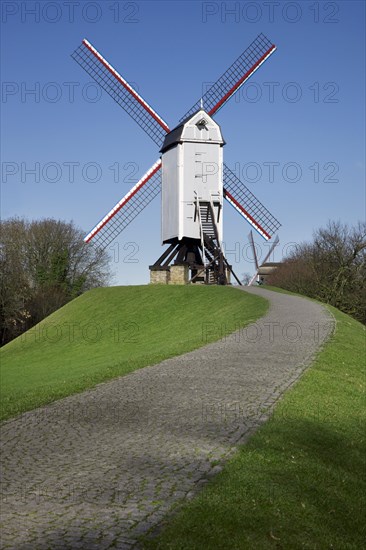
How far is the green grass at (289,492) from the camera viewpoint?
6941 mm

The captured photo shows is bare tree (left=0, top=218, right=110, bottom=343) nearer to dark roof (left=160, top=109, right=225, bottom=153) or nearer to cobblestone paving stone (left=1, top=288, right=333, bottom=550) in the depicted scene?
dark roof (left=160, top=109, right=225, bottom=153)

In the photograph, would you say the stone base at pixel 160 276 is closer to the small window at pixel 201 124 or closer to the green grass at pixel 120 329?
the green grass at pixel 120 329

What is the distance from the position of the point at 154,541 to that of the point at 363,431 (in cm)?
714

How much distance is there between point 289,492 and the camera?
327 inches

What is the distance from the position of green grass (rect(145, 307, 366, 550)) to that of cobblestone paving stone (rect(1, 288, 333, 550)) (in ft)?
0.99

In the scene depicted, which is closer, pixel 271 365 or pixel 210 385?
pixel 210 385

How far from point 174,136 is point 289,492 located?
3646cm

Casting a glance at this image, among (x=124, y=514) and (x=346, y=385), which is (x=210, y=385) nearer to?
(x=346, y=385)

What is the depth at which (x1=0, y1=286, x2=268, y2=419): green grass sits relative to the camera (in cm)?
2764

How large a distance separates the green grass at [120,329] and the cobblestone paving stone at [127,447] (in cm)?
514

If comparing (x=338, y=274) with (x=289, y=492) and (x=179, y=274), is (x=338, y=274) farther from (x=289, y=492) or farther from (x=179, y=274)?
(x=289, y=492)

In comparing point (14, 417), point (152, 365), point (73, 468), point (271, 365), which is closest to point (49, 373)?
point (152, 365)

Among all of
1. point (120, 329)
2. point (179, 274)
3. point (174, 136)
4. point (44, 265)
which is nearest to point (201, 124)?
point (174, 136)

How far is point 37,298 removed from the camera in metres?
66.4
